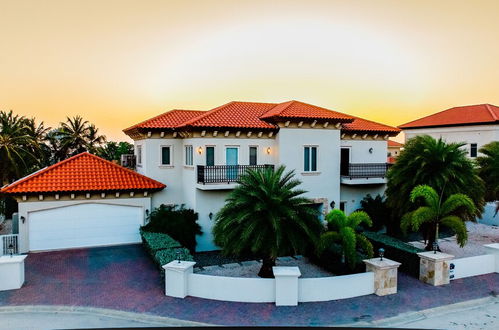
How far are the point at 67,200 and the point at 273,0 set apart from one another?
44.0ft

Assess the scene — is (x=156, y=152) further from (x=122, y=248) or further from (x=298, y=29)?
(x=298, y=29)

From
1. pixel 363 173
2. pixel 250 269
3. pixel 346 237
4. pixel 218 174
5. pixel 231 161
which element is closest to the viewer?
pixel 346 237

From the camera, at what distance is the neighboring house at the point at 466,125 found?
32625 mm

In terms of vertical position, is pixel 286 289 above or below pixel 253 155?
below

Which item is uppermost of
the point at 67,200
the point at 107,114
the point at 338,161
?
the point at 107,114

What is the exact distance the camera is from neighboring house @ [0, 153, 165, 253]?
16.7 metres

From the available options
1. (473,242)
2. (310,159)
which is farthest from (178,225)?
(473,242)

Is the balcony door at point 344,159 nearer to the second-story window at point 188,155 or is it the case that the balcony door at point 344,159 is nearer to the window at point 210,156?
the window at point 210,156

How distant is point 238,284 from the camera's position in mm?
10984

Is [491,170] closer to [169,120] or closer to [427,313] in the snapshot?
[427,313]

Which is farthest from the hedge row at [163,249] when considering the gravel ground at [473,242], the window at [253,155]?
the gravel ground at [473,242]

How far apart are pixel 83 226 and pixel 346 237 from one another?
12907 mm

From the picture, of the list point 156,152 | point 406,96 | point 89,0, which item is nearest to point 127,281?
point 156,152

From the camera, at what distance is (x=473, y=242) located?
1920 cm
